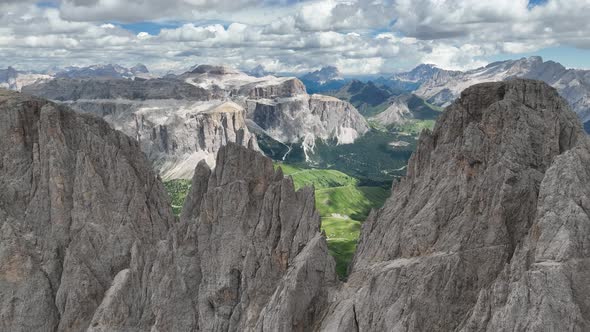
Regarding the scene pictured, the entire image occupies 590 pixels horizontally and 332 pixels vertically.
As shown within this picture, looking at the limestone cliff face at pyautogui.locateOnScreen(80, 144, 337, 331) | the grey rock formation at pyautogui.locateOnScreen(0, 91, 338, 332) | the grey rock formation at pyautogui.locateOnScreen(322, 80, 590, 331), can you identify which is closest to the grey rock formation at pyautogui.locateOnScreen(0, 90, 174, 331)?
the grey rock formation at pyautogui.locateOnScreen(0, 91, 338, 332)

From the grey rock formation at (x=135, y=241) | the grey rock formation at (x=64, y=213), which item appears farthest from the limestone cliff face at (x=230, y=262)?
the grey rock formation at (x=64, y=213)

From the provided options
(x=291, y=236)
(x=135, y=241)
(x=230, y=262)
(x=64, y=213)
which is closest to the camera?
(x=291, y=236)

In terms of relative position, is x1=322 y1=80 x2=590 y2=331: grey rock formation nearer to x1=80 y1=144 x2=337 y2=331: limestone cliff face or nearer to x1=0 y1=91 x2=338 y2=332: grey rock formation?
x1=80 y1=144 x2=337 y2=331: limestone cliff face

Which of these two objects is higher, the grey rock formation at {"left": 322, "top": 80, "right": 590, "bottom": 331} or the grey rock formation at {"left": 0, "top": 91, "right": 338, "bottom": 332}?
the grey rock formation at {"left": 322, "top": 80, "right": 590, "bottom": 331}

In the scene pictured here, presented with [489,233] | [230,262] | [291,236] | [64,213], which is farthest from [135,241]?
[489,233]

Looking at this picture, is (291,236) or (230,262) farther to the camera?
(230,262)

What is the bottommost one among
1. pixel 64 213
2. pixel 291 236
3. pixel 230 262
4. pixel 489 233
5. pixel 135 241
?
pixel 135 241

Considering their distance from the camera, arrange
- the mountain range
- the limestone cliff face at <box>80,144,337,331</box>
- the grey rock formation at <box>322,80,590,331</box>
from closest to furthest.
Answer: the grey rock formation at <box>322,80,590,331</box> < the mountain range < the limestone cliff face at <box>80,144,337,331</box>

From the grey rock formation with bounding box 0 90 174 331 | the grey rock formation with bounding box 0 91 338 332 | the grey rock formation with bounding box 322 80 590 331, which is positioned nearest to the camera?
the grey rock formation with bounding box 322 80 590 331

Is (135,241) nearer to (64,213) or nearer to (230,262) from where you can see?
(64,213)

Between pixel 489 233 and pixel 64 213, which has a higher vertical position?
pixel 489 233
